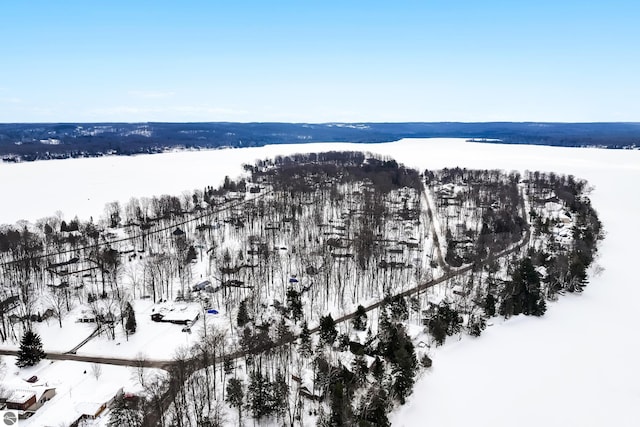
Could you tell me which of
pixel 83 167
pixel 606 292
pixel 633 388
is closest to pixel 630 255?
pixel 606 292

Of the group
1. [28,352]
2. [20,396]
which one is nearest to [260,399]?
[20,396]

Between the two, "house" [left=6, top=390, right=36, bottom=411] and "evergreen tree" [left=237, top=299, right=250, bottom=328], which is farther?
"evergreen tree" [left=237, top=299, right=250, bottom=328]

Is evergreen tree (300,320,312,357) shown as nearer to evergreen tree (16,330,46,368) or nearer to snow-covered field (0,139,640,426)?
snow-covered field (0,139,640,426)

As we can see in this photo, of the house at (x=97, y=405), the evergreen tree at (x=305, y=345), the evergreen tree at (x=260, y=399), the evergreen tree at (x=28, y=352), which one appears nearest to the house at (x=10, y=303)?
the evergreen tree at (x=28, y=352)

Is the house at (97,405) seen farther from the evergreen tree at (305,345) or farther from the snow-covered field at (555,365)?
the snow-covered field at (555,365)

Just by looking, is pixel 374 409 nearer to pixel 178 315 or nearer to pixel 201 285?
pixel 178 315

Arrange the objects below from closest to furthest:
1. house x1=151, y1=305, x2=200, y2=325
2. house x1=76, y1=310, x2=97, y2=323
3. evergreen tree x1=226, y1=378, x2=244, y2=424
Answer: evergreen tree x1=226, y1=378, x2=244, y2=424 → house x1=151, y1=305, x2=200, y2=325 → house x1=76, y1=310, x2=97, y2=323

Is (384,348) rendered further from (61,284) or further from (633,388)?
(61,284)

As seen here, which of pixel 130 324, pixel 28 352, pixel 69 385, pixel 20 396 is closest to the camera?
pixel 20 396

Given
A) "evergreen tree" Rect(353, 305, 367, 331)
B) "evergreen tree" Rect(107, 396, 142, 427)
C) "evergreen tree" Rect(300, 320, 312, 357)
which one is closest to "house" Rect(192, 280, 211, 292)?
"evergreen tree" Rect(300, 320, 312, 357)
